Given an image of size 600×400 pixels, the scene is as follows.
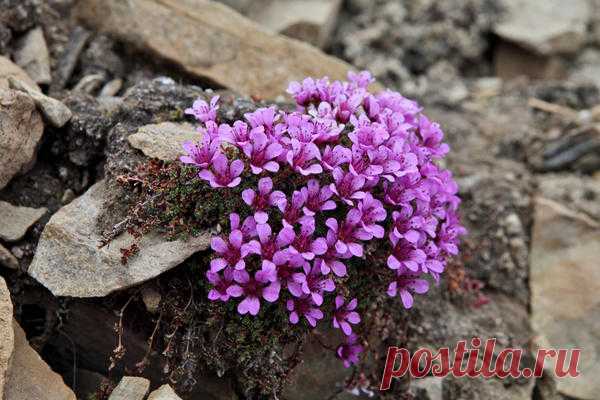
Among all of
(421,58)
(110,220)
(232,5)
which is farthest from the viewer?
(421,58)

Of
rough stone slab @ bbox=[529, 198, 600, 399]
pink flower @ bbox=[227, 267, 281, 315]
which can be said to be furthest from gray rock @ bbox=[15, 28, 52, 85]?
rough stone slab @ bbox=[529, 198, 600, 399]

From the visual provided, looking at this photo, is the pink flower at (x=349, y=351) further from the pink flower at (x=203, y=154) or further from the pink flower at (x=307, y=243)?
the pink flower at (x=203, y=154)

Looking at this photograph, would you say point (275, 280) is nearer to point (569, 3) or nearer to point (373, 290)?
point (373, 290)

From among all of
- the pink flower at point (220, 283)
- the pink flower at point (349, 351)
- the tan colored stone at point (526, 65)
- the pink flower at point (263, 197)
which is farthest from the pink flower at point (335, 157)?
the tan colored stone at point (526, 65)

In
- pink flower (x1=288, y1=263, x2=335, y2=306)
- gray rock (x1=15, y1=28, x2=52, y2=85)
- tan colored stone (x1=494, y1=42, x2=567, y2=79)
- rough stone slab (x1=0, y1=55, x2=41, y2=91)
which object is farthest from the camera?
tan colored stone (x1=494, y1=42, x2=567, y2=79)

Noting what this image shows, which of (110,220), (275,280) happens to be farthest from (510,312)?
(110,220)

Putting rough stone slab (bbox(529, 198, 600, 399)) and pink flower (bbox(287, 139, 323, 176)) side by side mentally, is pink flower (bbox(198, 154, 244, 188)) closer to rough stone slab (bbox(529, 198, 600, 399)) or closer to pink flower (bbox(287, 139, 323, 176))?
pink flower (bbox(287, 139, 323, 176))

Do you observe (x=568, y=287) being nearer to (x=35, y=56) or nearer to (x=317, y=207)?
(x=317, y=207)
